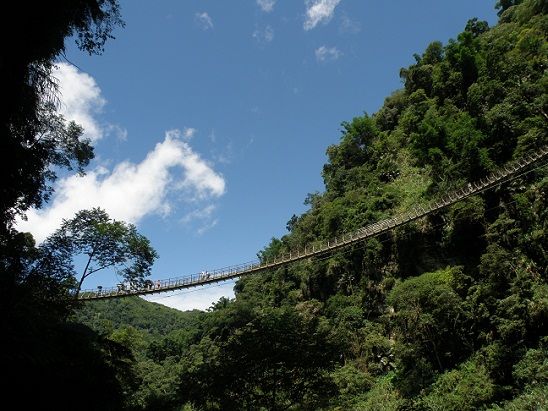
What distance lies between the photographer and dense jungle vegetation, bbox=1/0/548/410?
6.58 meters

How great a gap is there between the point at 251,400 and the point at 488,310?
9936 millimetres

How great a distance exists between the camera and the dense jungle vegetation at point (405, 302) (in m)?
6.58

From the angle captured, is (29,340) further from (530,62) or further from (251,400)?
(530,62)

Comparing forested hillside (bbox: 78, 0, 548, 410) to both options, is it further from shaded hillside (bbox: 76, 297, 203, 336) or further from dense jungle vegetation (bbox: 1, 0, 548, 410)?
shaded hillside (bbox: 76, 297, 203, 336)

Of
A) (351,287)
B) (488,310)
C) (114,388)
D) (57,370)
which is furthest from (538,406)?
(351,287)

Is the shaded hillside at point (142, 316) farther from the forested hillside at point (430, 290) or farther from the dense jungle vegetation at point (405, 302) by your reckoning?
the forested hillside at point (430, 290)

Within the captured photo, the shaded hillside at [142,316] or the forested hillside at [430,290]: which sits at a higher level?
the shaded hillside at [142,316]

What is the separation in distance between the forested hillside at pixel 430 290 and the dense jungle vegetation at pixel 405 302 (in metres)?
0.06

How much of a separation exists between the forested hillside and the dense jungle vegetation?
0.20 ft

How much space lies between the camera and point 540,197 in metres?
16.2

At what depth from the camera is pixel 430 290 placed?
17.3 meters

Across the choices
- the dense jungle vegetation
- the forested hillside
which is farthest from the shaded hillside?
the forested hillside

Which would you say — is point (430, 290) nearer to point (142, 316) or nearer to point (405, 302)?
point (405, 302)

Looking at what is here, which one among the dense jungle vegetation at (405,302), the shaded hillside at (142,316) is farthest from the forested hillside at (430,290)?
the shaded hillside at (142,316)
